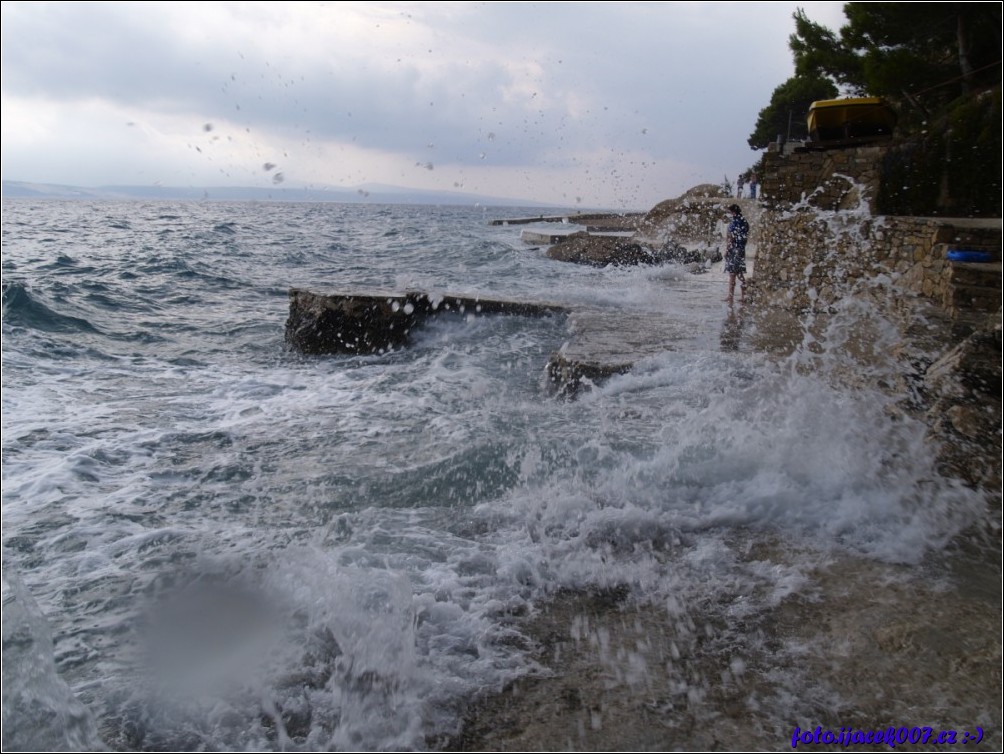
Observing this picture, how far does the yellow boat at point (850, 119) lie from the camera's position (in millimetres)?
11102

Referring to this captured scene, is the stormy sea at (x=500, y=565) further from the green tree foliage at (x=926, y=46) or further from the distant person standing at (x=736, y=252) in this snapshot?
the green tree foliage at (x=926, y=46)

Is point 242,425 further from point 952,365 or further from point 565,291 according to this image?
point 565,291

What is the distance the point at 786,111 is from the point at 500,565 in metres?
35.7

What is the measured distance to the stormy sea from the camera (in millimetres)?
2279

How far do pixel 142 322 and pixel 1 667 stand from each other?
8.90 meters

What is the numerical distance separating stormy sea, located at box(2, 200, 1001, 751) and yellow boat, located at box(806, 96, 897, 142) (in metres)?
6.16

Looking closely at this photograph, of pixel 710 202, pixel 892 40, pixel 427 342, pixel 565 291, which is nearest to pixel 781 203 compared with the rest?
pixel 565 291

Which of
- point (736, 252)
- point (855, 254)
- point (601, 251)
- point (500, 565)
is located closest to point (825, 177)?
point (855, 254)

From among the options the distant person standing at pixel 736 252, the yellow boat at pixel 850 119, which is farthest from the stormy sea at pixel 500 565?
the yellow boat at pixel 850 119

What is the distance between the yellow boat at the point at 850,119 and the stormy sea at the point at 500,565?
6.16 m

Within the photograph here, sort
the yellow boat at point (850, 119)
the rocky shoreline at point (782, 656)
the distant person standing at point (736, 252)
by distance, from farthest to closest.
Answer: the yellow boat at point (850, 119) < the distant person standing at point (736, 252) < the rocky shoreline at point (782, 656)

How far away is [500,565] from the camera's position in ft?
10.5

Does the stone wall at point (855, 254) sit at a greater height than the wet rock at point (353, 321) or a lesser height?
greater

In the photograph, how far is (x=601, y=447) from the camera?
459cm
